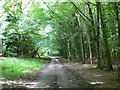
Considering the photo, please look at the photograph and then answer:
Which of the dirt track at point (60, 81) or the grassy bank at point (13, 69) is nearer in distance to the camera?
the dirt track at point (60, 81)

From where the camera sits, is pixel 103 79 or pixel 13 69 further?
pixel 13 69

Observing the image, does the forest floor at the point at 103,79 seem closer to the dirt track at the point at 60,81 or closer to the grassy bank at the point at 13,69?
the dirt track at the point at 60,81

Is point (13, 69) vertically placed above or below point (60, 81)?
above

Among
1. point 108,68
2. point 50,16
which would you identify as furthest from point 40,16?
point 108,68

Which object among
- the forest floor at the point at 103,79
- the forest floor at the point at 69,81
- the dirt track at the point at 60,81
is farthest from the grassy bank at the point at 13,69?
the forest floor at the point at 103,79

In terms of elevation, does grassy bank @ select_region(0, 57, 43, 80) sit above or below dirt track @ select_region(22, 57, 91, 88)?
above

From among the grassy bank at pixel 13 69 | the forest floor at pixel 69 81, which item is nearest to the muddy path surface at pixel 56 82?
the forest floor at pixel 69 81

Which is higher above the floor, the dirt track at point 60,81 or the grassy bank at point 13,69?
the grassy bank at point 13,69

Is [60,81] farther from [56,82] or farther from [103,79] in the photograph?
[103,79]

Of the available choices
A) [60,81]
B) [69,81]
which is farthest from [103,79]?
[60,81]

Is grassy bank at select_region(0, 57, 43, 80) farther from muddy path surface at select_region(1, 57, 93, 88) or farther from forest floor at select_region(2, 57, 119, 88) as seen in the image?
muddy path surface at select_region(1, 57, 93, 88)

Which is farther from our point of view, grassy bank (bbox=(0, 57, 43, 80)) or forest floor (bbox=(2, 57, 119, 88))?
grassy bank (bbox=(0, 57, 43, 80))

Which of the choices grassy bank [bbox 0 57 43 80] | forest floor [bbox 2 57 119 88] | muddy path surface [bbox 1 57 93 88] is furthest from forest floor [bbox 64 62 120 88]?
grassy bank [bbox 0 57 43 80]

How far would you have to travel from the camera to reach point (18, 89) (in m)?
6.75
